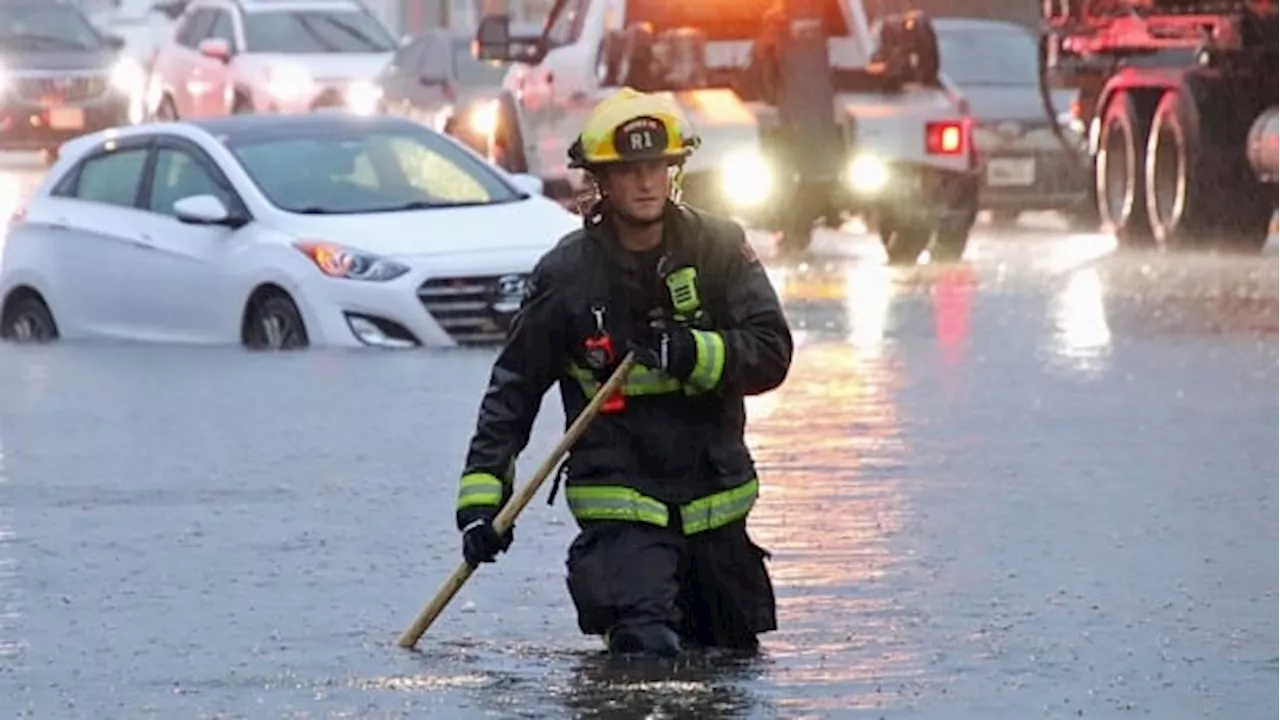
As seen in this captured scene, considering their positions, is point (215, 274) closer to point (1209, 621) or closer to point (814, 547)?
point (814, 547)

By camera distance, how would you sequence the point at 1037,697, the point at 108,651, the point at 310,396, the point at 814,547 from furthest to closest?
1. the point at 310,396
2. the point at 814,547
3. the point at 108,651
4. the point at 1037,697

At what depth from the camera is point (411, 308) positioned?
18.2m

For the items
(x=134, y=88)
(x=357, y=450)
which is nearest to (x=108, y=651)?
(x=357, y=450)

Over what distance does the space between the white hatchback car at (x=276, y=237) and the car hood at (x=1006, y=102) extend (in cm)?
1038

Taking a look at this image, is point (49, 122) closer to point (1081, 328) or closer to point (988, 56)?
point (988, 56)

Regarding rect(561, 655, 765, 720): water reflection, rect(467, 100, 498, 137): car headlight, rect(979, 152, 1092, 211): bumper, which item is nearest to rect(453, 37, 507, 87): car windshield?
rect(467, 100, 498, 137): car headlight

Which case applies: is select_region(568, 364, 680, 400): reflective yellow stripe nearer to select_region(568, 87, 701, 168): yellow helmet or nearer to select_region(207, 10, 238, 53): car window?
select_region(568, 87, 701, 168): yellow helmet

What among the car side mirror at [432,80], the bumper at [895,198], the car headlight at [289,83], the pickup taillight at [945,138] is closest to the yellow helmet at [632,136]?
the bumper at [895,198]

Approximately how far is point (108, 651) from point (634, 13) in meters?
16.4

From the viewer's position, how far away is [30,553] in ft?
37.1

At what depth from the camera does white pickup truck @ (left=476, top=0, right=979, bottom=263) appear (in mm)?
24203

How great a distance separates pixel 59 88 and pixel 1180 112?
61.4ft

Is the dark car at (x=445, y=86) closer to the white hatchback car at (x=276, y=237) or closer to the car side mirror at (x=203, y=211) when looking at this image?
the white hatchback car at (x=276, y=237)

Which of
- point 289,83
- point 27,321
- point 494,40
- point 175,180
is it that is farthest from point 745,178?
point 289,83
